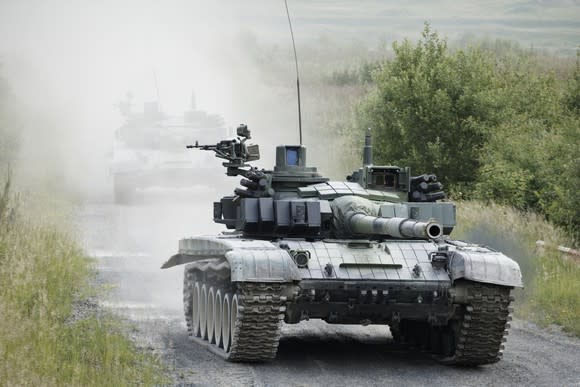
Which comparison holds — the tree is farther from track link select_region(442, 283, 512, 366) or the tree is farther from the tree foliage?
track link select_region(442, 283, 512, 366)

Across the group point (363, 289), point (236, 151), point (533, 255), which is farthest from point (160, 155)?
point (363, 289)

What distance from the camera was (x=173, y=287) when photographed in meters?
21.2

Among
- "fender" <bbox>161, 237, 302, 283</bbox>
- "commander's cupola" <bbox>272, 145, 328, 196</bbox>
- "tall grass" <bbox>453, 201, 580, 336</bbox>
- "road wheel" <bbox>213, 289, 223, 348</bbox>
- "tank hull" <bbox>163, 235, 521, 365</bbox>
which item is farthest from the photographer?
"tall grass" <bbox>453, 201, 580, 336</bbox>

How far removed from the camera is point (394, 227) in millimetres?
13484

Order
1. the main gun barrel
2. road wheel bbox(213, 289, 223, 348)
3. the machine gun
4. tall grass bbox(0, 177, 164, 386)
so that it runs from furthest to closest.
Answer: the machine gun → road wheel bbox(213, 289, 223, 348) → the main gun barrel → tall grass bbox(0, 177, 164, 386)

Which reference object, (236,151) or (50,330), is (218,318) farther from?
(50,330)

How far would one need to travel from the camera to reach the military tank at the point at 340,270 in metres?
13.5

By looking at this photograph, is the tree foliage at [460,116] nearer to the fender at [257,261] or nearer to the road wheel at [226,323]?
the road wheel at [226,323]

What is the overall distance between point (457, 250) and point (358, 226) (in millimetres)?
1228

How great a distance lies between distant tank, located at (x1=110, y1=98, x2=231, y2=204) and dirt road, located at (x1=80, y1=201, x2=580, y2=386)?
1098 cm

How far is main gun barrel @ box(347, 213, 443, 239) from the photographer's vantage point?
488 inches

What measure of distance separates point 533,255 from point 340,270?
8306mm

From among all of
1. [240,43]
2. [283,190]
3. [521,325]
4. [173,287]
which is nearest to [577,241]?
[521,325]

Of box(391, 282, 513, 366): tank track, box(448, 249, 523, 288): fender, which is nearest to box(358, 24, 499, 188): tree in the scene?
box(391, 282, 513, 366): tank track
